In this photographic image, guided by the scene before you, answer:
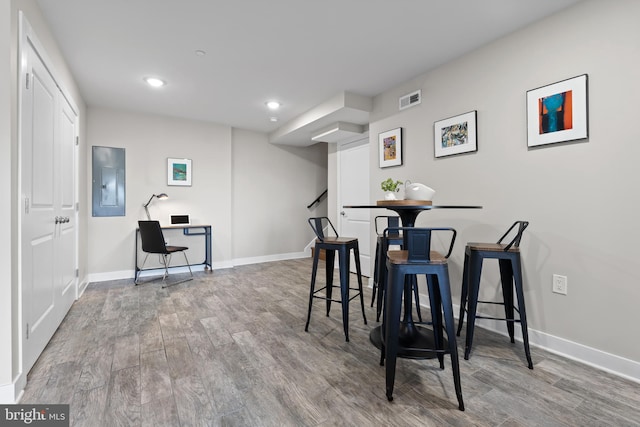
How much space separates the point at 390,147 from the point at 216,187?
9.77 feet

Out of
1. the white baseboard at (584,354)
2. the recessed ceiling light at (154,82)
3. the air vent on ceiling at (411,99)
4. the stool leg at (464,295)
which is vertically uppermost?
the recessed ceiling light at (154,82)

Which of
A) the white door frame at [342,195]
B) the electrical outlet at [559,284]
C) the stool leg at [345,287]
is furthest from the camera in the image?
the white door frame at [342,195]

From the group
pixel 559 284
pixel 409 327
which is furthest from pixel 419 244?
pixel 559 284

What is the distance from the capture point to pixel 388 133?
3420mm

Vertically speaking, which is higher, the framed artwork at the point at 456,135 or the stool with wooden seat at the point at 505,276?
the framed artwork at the point at 456,135

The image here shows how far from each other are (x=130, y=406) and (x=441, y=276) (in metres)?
1.72

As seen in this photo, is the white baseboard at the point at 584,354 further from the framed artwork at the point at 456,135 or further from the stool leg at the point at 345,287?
the framed artwork at the point at 456,135

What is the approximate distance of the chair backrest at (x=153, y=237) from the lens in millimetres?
3702

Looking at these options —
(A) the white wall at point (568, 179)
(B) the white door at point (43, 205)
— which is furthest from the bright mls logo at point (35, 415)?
(A) the white wall at point (568, 179)

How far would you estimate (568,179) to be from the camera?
2.02m

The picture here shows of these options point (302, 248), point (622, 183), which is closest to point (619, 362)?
point (622, 183)

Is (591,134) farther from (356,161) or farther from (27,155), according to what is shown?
(27,155)

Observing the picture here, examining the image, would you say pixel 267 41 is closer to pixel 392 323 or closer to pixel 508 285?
pixel 392 323

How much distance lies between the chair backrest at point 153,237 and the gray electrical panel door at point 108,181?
0.69m
